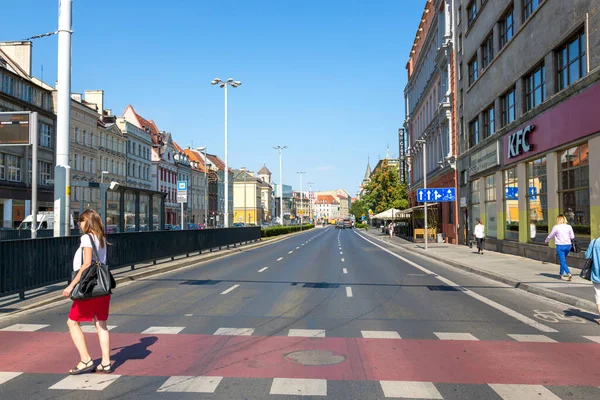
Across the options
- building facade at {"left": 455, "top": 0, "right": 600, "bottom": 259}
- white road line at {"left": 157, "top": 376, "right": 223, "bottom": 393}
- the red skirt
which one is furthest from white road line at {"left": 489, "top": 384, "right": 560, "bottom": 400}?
building facade at {"left": 455, "top": 0, "right": 600, "bottom": 259}

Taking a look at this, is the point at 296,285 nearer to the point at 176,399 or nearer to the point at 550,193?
the point at 176,399

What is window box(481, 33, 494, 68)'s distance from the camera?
27384mm

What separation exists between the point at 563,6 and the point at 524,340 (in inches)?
563

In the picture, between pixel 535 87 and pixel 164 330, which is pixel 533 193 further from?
pixel 164 330

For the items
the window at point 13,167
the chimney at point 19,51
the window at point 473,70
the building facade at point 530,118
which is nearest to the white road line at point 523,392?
the building facade at point 530,118

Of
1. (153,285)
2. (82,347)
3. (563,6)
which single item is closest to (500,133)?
(563,6)

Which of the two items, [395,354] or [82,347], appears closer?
[82,347]

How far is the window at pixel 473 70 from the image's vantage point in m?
31.0

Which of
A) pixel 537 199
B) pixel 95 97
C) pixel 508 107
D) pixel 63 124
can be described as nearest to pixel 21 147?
pixel 95 97

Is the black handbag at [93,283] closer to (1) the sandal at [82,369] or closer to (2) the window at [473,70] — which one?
(1) the sandal at [82,369]

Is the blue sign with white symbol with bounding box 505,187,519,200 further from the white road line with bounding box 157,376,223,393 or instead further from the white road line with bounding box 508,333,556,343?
the white road line with bounding box 157,376,223,393

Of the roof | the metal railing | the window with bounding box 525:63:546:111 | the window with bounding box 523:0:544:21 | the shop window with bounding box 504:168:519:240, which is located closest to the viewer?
the metal railing

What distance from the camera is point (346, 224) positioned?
117312 mm

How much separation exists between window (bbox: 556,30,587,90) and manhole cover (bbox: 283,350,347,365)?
14104mm
